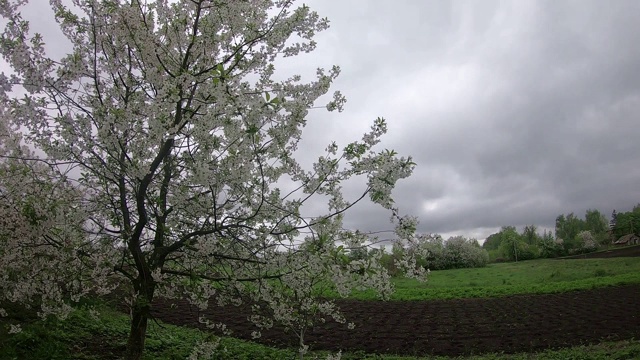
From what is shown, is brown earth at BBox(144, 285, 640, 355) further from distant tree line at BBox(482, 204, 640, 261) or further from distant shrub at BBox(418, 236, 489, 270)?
distant tree line at BBox(482, 204, 640, 261)

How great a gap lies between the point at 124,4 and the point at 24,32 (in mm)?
1220

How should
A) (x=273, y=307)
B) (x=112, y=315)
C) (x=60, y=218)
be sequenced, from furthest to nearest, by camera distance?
(x=112, y=315)
(x=273, y=307)
(x=60, y=218)

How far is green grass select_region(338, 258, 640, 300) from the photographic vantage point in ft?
77.2

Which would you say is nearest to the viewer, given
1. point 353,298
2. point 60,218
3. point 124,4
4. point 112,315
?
point 60,218

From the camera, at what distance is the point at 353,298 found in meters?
22.0

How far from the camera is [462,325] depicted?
15.1m

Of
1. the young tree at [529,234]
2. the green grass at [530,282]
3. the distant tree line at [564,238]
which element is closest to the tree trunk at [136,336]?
the green grass at [530,282]

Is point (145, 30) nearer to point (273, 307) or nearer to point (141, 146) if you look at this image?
Result: point (141, 146)

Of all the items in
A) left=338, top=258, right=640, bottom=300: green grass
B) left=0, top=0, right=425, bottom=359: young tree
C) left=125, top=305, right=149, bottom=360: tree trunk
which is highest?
left=0, top=0, right=425, bottom=359: young tree

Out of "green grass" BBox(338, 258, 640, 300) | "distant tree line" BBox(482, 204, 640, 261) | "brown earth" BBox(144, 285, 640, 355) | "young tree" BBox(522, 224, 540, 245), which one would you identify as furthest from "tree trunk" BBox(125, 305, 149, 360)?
"young tree" BBox(522, 224, 540, 245)

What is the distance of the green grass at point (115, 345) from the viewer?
6906mm

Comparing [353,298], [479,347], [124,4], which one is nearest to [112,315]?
[124,4]

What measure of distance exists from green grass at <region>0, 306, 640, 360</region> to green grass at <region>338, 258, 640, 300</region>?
6.82 m

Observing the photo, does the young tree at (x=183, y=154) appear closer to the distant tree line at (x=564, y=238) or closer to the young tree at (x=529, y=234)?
the distant tree line at (x=564, y=238)
